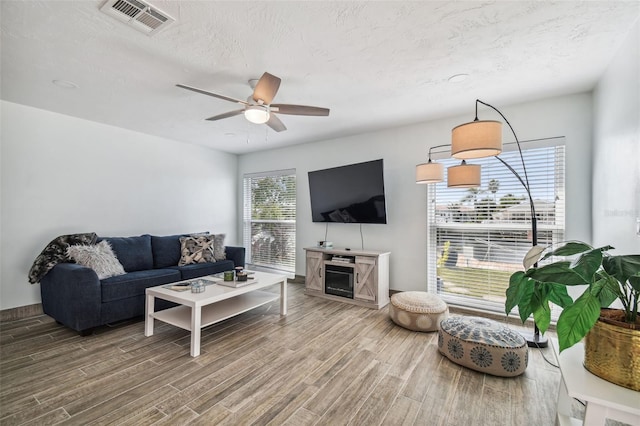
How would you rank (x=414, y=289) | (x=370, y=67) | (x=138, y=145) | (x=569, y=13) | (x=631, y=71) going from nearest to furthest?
1. (x=569, y=13)
2. (x=631, y=71)
3. (x=370, y=67)
4. (x=414, y=289)
5. (x=138, y=145)

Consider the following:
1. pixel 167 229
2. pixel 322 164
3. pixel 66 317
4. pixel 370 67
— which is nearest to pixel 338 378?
pixel 370 67

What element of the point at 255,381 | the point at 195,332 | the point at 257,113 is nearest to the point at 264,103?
the point at 257,113

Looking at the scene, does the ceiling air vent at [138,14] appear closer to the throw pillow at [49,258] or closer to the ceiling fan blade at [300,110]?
the ceiling fan blade at [300,110]

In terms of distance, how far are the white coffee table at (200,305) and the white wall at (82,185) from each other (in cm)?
194

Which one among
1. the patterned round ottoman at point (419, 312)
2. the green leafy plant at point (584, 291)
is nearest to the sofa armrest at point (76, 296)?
the patterned round ottoman at point (419, 312)

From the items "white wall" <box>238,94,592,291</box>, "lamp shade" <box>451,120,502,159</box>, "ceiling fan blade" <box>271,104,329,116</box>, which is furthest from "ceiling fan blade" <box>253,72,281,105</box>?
"white wall" <box>238,94,592,291</box>

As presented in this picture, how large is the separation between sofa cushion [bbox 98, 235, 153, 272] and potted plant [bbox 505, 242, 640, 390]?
4288 mm

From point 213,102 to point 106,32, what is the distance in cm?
126

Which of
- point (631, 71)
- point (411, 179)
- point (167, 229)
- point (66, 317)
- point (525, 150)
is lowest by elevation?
point (66, 317)

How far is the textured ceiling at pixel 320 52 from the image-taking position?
1834 millimetres

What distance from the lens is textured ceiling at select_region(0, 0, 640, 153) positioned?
1.83 metres

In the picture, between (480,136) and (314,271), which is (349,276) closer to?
(314,271)

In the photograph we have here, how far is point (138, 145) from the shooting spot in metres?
4.49

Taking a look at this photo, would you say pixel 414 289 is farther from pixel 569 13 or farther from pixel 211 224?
pixel 211 224
